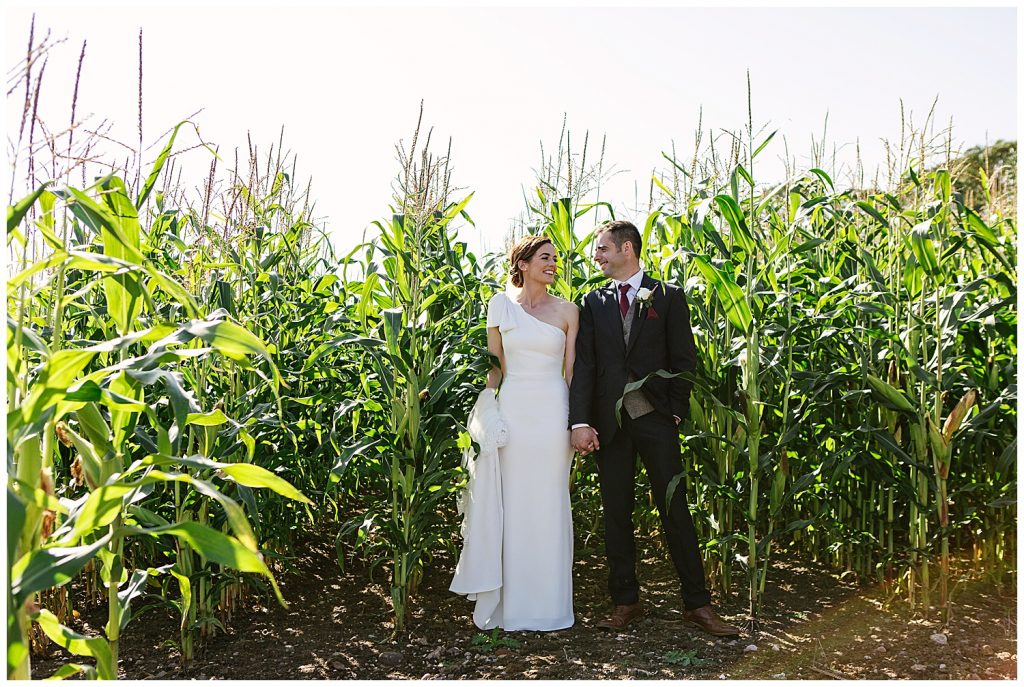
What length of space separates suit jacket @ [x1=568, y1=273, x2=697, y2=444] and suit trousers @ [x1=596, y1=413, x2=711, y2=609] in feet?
0.25

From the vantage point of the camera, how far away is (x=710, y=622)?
3498 millimetres

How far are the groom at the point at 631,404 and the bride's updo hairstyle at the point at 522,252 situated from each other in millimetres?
289

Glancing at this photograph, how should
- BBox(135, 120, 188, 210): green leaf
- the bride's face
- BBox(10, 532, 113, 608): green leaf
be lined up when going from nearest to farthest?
1. BBox(10, 532, 113, 608): green leaf
2. BBox(135, 120, 188, 210): green leaf
3. the bride's face

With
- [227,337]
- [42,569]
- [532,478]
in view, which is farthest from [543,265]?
[42,569]

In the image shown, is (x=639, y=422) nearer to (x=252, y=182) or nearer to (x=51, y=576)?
(x=252, y=182)

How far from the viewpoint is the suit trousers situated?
3.59m

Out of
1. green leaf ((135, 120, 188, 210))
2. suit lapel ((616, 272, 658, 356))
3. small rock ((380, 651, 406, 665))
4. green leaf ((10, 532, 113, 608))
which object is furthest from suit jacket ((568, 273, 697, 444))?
green leaf ((10, 532, 113, 608))

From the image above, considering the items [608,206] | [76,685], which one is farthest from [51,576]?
[608,206]

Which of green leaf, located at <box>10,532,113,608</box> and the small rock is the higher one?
green leaf, located at <box>10,532,113,608</box>

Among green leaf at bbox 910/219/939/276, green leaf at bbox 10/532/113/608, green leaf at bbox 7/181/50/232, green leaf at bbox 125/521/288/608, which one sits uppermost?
green leaf at bbox 910/219/939/276

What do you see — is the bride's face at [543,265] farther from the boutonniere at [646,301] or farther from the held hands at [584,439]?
the held hands at [584,439]

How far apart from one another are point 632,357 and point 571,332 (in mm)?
376

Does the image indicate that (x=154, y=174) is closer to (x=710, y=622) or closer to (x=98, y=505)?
(x=98, y=505)

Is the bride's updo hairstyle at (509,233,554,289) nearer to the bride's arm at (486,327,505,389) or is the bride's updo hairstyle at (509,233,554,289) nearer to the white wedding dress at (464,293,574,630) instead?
the white wedding dress at (464,293,574,630)
